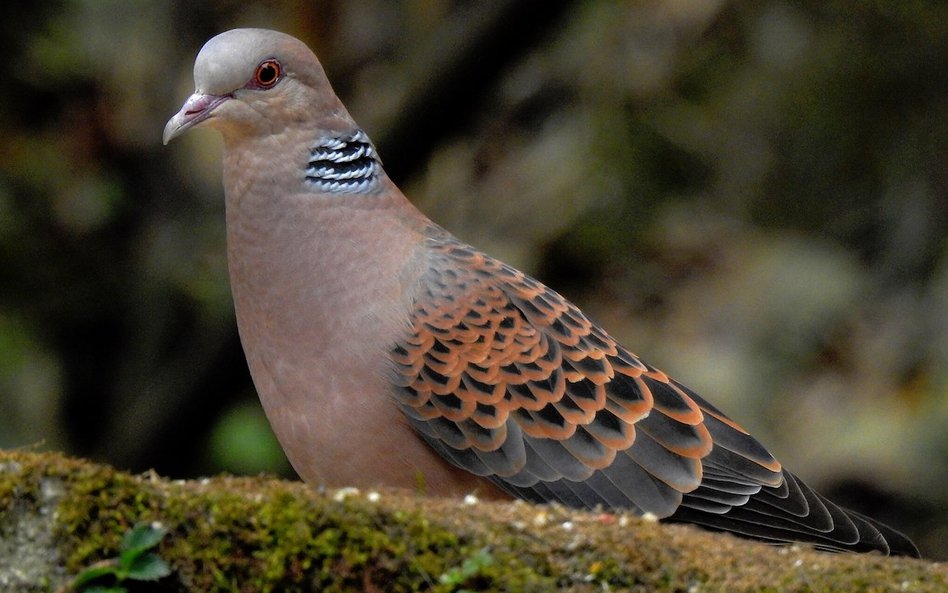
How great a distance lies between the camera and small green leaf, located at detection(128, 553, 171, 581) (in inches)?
98.3

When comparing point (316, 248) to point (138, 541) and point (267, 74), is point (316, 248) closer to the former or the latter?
point (267, 74)

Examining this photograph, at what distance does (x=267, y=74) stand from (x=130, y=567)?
6.27 feet

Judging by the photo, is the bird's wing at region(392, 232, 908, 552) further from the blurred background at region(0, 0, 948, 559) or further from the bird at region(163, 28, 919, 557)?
the blurred background at region(0, 0, 948, 559)

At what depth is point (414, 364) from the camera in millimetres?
3789

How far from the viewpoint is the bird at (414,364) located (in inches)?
147

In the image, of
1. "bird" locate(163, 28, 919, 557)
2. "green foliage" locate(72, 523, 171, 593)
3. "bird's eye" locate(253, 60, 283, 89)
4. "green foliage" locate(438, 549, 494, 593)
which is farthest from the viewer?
"bird's eye" locate(253, 60, 283, 89)

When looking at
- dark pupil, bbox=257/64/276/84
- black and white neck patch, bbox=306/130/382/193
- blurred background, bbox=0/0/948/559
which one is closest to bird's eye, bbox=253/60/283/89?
dark pupil, bbox=257/64/276/84

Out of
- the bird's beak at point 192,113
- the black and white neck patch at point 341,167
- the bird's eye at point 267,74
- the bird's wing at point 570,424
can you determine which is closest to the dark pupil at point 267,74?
the bird's eye at point 267,74

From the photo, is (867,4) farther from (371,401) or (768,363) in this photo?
(371,401)

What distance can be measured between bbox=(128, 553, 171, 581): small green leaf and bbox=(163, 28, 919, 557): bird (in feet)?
3.76

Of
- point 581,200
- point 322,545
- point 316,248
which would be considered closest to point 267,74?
point 316,248

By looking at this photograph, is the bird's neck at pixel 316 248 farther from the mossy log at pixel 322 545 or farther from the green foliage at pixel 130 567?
the green foliage at pixel 130 567

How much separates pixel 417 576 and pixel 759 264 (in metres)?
5.64

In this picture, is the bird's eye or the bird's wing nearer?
the bird's wing
